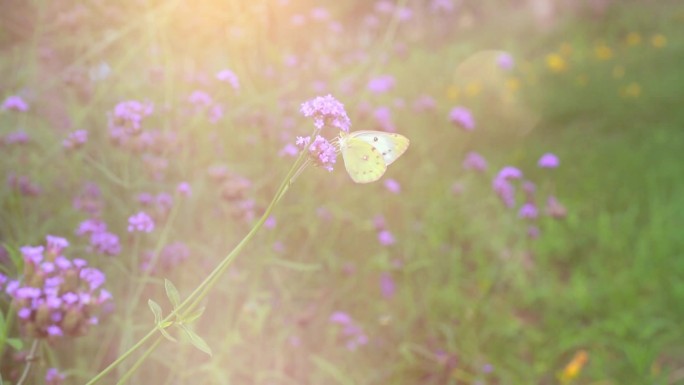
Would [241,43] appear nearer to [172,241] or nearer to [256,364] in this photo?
[172,241]

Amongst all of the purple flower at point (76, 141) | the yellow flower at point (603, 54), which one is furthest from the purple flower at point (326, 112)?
the yellow flower at point (603, 54)

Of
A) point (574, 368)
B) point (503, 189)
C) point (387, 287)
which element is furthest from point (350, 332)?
point (574, 368)

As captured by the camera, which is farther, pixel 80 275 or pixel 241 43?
pixel 241 43

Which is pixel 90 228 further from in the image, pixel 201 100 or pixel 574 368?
pixel 574 368

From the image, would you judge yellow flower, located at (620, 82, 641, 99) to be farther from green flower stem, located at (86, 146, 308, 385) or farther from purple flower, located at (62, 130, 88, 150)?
green flower stem, located at (86, 146, 308, 385)

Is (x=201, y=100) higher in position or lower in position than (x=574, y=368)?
higher

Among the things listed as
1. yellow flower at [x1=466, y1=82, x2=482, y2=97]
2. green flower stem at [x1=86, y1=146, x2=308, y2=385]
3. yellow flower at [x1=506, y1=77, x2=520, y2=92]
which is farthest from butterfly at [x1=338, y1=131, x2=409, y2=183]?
yellow flower at [x1=506, y1=77, x2=520, y2=92]

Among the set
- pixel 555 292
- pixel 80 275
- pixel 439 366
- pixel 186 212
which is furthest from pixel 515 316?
pixel 80 275
